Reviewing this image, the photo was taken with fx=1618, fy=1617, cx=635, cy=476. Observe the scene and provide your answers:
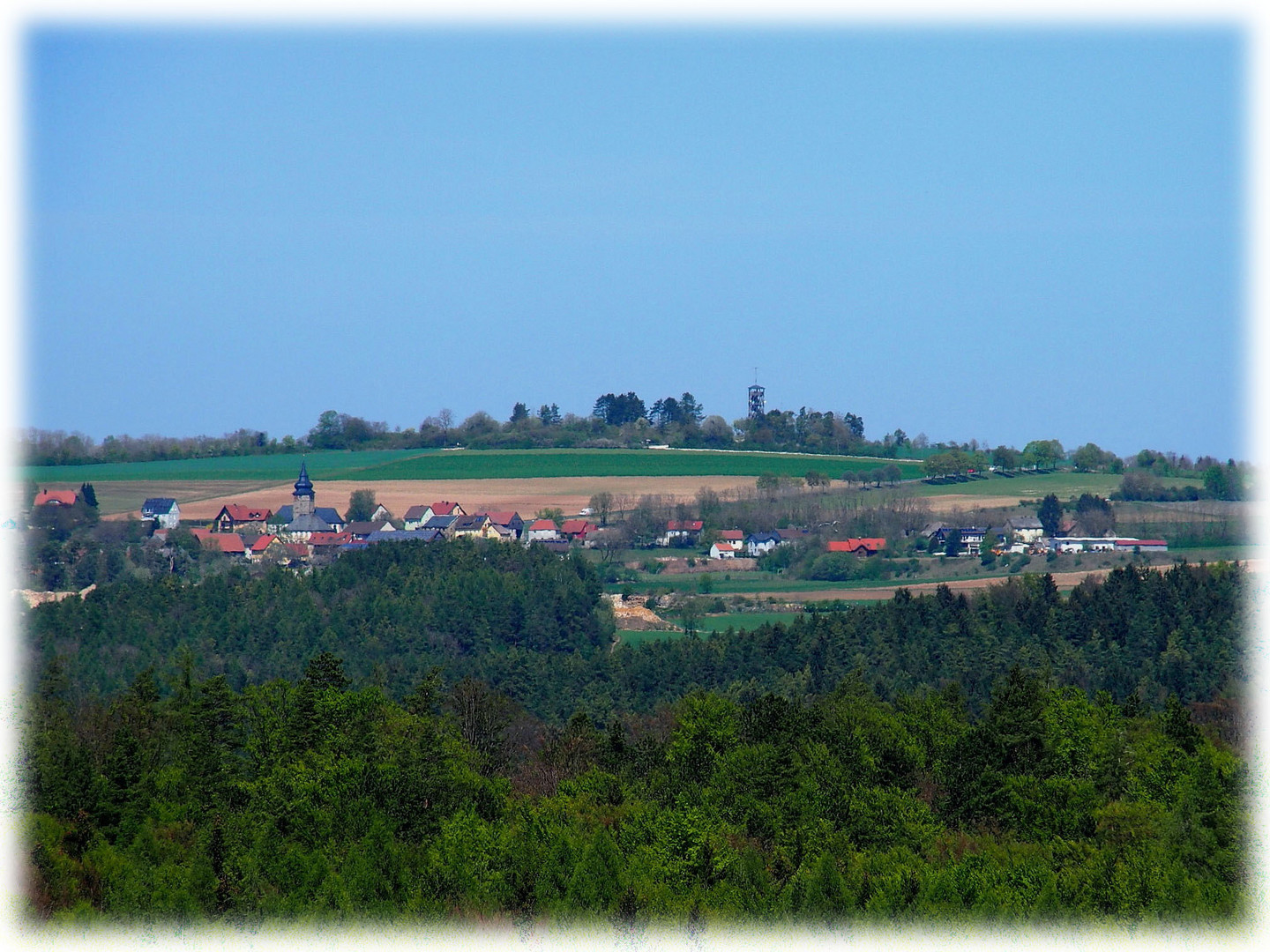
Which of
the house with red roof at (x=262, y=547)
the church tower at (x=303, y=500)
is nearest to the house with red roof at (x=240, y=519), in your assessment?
the church tower at (x=303, y=500)

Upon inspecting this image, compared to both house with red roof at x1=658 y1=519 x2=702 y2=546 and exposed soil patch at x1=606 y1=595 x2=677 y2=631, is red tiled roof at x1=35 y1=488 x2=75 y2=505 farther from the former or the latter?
house with red roof at x1=658 y1=519 x2=702 y2=546

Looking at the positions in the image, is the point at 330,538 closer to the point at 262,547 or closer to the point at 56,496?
the point at 262,547

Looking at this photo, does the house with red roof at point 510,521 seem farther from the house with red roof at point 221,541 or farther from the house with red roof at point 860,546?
the house with red roof at point 860,546

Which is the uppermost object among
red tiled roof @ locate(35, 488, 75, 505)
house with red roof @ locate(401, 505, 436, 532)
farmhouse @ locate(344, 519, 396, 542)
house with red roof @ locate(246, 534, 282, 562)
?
red tiled roof @ locate(35, 488, 75, 505)

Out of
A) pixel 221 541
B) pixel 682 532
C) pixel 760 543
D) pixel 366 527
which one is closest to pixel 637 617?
pixel 760 543

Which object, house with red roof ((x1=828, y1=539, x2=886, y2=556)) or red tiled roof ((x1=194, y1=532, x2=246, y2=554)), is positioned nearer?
house with red roof ((x1=828, y1=539, x2=886, y2=556))

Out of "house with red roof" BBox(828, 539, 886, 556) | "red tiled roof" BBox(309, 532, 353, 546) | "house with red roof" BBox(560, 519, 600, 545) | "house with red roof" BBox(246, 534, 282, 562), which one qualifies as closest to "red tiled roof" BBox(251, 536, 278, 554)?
"house with red roof" BBox(246, 534, 282, 562)

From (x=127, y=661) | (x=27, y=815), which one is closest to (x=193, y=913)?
(x=27, y=815)

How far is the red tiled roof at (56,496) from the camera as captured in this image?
176 metres

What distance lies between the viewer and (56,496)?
7116 inches

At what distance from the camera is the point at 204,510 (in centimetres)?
18688

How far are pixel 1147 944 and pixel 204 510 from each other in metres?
166

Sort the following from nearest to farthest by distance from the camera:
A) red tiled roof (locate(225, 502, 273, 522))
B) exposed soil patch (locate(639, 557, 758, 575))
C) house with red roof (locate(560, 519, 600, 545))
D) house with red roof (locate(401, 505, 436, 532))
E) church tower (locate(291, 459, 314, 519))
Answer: exposed soil patch (locate(639, 557, 758, 575)) < house with red roof (locate(560, 519, 600, 545)) < house with red roof (locate(401, 505, 436, 532)) < red tiled roof (locate(225, 502, 273, 522)) < church tower (locate(291, 459, 314, 519))

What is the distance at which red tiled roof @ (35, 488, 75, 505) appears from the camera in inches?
6909
